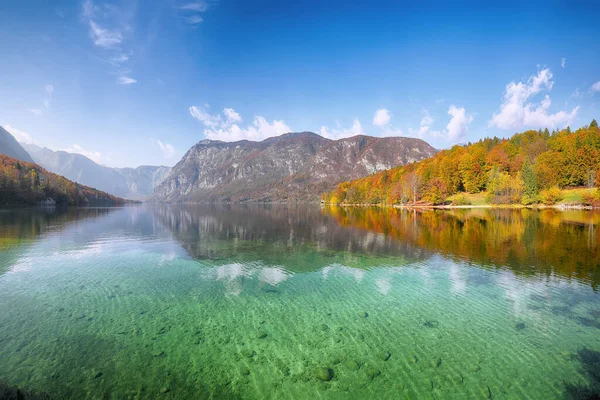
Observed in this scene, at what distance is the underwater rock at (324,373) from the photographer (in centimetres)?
1020

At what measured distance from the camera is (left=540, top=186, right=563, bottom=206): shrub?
97438mm

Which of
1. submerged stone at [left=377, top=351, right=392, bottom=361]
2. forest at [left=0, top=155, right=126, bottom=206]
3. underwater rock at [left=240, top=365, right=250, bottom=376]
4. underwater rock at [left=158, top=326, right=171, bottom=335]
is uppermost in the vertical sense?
forest at [left=0, top=155, right=126, bottom=206]

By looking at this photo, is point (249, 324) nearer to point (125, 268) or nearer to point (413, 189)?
point (125, 268)

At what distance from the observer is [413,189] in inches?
5428

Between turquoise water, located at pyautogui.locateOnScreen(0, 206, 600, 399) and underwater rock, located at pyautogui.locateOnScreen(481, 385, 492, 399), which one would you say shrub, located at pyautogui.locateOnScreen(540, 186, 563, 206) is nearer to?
turquoise water, located at pyautogui.locateOnScreen(0, 206, 600, 399)

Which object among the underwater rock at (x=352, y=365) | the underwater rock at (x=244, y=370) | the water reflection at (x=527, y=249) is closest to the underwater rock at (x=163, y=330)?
the underwater rock at (x=244, y=370)

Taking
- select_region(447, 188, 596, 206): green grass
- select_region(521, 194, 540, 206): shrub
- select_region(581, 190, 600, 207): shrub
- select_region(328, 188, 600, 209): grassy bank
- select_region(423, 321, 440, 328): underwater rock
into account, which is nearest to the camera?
select_region(423, 321, 440, 328): underwater rock

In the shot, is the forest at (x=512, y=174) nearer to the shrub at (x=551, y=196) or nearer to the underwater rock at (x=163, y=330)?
the shrub at (x=551, y=196)

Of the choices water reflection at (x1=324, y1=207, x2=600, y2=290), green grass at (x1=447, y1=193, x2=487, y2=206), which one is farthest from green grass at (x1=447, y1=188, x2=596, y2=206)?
water reflection at (x1=324, y1=207, x2=600, y2=290)

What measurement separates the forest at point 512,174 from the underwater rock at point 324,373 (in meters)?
123

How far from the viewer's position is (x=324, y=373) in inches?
412

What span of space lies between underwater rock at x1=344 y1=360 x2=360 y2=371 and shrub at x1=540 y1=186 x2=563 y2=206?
4889 inches

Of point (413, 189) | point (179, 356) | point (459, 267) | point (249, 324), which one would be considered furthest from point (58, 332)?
point (413, 189)

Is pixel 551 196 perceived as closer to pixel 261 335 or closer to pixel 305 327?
pixel 305 327
